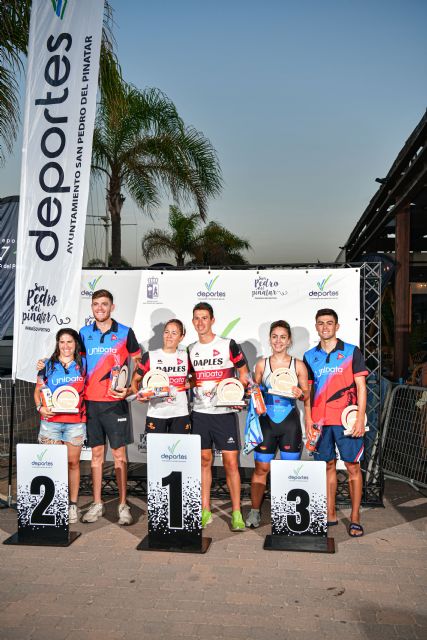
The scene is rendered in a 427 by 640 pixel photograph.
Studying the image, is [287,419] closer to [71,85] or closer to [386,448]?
[386,448]

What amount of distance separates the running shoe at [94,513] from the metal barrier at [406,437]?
303cm

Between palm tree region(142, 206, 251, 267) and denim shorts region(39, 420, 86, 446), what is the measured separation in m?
20.6

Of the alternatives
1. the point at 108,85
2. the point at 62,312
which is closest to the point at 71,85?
the point at 62,312

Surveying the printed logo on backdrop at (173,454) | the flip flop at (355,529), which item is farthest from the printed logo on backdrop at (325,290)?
the printed logo on backdrop at (173,454)

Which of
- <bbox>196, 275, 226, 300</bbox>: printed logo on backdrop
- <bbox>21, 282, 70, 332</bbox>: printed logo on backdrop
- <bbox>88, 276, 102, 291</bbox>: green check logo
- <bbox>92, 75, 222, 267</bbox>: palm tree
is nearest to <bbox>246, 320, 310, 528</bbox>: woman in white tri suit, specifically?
<bbox>196, 275, 226, 300</bbox>: printed logo on backdrop

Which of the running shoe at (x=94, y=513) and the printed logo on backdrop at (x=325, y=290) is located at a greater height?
the printed logo on backdrop at (x=325, y=290)

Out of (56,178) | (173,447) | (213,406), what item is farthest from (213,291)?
(173,447)

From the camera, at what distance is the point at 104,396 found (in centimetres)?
534

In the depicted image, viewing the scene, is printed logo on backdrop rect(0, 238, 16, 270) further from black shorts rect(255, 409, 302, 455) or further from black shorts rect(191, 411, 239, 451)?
black shorts rect(255, 409, 302, 455)

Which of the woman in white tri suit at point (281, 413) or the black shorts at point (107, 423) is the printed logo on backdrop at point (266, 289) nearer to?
the woman in white tri suit at point (281, 413)

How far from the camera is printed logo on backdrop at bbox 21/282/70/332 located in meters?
5.59

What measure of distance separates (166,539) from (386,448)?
127 inches

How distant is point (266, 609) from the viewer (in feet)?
12.1

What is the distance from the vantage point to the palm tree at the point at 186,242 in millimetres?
25828
